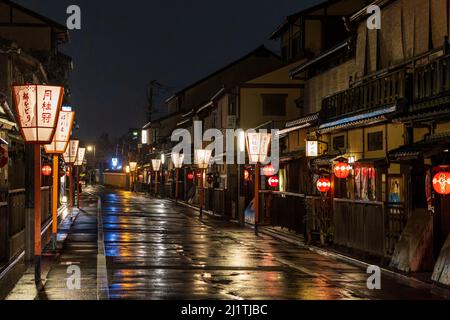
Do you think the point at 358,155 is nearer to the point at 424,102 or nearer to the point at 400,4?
the point at 400,4

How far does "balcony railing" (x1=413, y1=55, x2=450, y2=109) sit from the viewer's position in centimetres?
1908

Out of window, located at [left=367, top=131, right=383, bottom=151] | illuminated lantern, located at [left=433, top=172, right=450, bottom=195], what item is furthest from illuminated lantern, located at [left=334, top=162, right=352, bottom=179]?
illuminated lantern, located at [left=433, top=172, right=450, bottom=195]

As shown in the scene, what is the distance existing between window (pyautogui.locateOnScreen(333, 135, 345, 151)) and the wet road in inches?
185

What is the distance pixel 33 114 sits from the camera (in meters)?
17.7

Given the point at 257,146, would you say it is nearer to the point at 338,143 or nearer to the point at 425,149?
the point at 338,143

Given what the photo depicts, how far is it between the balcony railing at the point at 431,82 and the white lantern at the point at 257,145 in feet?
50.5

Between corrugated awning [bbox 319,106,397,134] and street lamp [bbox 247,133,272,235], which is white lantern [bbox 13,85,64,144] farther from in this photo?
street lamp [bbox 247,133,272,235]

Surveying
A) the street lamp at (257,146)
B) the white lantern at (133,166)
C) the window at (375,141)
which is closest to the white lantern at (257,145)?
the street lamp at (257,146)

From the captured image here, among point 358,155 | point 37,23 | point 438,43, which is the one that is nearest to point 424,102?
point 438,43

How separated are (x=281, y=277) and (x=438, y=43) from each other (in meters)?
8.73

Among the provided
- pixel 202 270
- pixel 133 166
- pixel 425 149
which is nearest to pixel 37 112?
pixel 202 270

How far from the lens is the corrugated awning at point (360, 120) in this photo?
2229 centimetres

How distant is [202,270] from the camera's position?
20.2 meters

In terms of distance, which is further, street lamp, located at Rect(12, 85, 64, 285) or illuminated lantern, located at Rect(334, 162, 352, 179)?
illuminated lantern, located at Rect(334, 162, 352, 179)
